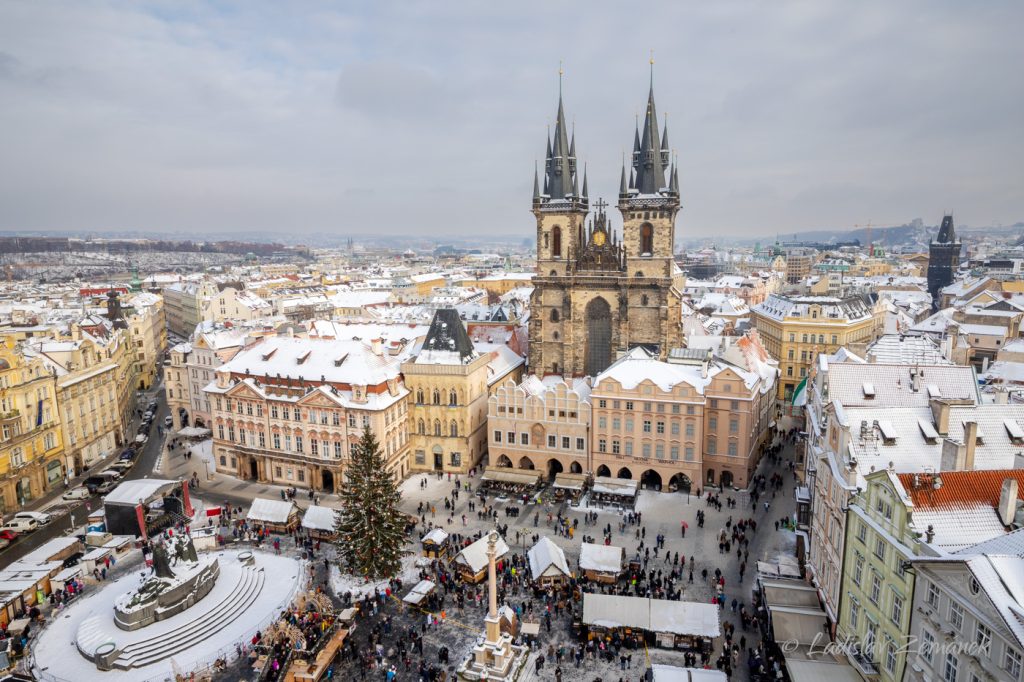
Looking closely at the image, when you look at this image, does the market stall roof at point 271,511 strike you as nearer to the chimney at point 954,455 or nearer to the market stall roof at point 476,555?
the market stall roof at point 476,555

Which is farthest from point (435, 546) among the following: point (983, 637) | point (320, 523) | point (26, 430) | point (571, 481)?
point (26, 430)

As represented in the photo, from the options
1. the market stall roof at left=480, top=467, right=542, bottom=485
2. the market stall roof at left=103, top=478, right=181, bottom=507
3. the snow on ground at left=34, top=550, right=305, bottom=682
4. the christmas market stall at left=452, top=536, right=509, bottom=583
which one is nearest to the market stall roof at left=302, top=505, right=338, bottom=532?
the snow on ground at left=34, top=550, right=305, bottom=682

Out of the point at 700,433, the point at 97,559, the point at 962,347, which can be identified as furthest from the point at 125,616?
the point at 962,347

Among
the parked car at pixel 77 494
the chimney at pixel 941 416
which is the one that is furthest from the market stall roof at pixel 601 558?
the parked car at pixel 77 494

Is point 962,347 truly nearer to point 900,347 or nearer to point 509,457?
point 900,347

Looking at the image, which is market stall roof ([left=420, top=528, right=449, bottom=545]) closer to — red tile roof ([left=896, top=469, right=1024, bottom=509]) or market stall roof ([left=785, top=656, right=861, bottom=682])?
market stall roof ([left=785, top=656, right=861, bottom=682])
